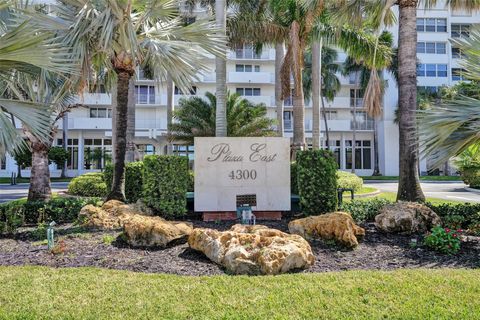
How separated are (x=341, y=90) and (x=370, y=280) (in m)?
40.0

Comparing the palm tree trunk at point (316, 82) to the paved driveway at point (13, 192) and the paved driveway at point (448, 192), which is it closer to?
the paved driveway at point (448, 192)

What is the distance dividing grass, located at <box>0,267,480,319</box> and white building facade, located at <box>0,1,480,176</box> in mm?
31276

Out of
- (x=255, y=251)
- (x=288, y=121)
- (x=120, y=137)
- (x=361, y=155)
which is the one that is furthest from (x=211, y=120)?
(x=361, y=155)

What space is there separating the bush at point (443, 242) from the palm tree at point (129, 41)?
18.8 ft

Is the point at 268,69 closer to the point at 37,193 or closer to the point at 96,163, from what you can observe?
the point at 96,163

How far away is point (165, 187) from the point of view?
8.79 meters

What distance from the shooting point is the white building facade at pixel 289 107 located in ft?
121

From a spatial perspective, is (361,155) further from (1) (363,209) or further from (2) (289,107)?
(1) (363,209)

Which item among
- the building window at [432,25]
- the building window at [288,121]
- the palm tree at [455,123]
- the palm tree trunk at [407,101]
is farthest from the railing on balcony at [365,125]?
the palm tree at [455,123]

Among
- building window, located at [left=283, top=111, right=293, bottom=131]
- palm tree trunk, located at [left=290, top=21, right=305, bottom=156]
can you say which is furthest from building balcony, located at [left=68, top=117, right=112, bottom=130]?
palm tree trunk, located at [left=290, top=21, right=305, bottom=156]

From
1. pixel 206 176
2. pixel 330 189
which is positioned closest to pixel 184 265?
pixel 206 176

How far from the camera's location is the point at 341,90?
Result: 42.1 metres

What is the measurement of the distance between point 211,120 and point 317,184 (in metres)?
12.3

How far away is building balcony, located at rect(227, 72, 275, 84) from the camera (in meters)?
37.9
